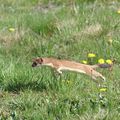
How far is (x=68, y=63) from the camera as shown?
5969mm

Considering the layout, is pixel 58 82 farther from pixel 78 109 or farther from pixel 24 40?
pixel 24 40

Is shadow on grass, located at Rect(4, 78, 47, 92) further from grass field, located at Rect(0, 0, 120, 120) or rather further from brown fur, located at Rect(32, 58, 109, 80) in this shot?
brown fur, located at Rect(32, 58, 109, 80)

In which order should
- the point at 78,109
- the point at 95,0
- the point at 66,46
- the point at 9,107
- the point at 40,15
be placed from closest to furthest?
the point at 78,109, the point at 9,107, the point at 66,46, the point at 40,15, the point at 95,0

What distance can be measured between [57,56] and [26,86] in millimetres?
1743

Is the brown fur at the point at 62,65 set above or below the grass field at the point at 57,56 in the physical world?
above

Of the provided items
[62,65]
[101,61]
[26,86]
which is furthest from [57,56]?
[62,65]

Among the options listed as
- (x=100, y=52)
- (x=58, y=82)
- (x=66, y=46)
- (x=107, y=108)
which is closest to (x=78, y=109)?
(x=107, y=108)

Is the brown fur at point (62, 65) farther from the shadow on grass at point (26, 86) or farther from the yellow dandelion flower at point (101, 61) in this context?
the yellow dandelion flower at point (101, 61)

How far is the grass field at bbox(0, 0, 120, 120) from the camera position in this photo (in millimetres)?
5379

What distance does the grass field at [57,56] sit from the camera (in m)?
5.38

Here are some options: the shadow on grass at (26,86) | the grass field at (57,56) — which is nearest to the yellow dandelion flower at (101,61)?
the grass field at (57,56)

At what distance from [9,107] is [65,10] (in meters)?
4.51

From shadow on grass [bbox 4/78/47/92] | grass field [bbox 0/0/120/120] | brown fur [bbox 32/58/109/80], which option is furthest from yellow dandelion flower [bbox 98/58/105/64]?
shadow on grass [bbox 4/78/47/92]

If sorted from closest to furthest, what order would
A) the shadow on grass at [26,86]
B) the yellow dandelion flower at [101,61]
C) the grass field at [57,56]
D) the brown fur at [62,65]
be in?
the grass field at [57,56], the brown fur at [62,65], the shadow on grass at [26,86], the yellow dandelion flower at [101,61]
